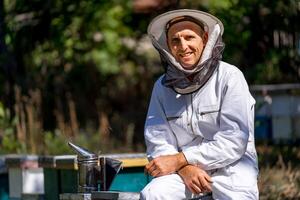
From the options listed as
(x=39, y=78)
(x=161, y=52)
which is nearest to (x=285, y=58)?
(x=39, y=78)

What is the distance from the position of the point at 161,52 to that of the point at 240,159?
73 centimetres

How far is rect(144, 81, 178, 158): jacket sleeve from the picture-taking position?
→ 509 cm

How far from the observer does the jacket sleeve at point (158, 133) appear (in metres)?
5.09

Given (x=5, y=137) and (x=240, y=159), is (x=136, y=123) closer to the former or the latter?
(x=5, y=137)

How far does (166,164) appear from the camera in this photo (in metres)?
4.97

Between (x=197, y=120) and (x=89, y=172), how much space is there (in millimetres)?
745

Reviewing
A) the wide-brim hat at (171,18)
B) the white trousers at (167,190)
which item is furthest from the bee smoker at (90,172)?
the wide-brim hat at (171,18)

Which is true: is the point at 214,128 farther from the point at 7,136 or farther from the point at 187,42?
the point at 7,136

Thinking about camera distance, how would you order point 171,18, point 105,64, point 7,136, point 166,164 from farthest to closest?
point 105,64, point 7,136, point 171,18, point 166,164

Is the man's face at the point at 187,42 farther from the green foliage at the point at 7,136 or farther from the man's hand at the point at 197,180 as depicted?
the green foliage at the point at 7,136

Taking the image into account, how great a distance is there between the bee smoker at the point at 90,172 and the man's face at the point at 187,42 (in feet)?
2.55

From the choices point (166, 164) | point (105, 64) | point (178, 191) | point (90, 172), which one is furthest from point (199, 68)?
point (105, 64)

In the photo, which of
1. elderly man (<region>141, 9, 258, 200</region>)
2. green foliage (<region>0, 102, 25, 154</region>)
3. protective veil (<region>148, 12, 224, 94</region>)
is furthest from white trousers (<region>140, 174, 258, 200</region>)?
green foliage (<region>0, 102, 25, 154</region>)

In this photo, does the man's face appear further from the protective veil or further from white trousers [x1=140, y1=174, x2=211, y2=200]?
white trousers [x1=140, y1=174, x2=211, y2=200]
